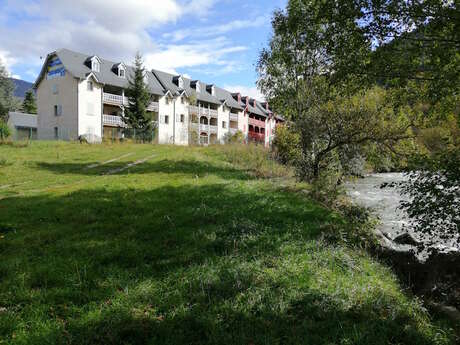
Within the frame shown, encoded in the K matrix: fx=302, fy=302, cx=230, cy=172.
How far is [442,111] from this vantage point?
8180 mm

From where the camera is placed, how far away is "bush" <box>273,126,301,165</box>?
51.4 feet

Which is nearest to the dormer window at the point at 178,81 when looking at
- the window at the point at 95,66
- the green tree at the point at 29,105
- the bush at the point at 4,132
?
the window at the point at 95,66

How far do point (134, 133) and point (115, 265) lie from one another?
2822 cm

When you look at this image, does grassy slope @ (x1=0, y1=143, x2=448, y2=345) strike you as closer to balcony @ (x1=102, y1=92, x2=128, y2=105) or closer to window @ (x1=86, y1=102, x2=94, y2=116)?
window @ (x1=86, y1=102, x2=94, y2=116)

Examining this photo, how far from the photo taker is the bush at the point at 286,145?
1566 cm

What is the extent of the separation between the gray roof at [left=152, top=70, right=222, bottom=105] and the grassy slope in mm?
38731

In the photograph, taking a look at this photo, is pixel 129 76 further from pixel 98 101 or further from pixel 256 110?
pixel 256 110

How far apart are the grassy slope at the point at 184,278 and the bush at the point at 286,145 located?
26.5 feet

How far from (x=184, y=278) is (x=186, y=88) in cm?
4882

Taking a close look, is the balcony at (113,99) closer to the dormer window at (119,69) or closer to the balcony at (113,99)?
the balcony at (113,99)

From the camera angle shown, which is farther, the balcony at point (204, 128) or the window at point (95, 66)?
the balcony at point (204, 128)

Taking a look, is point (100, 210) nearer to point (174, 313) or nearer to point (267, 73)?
point (174, 313)

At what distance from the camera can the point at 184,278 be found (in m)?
4.24

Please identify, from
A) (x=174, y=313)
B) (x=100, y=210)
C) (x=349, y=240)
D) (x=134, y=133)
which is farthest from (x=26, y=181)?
(x=134, y=133)
